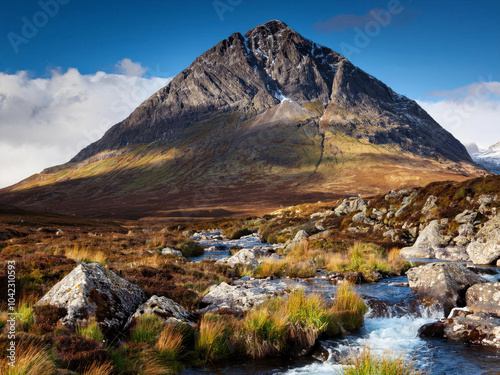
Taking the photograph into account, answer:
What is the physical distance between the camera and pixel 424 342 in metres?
9.28

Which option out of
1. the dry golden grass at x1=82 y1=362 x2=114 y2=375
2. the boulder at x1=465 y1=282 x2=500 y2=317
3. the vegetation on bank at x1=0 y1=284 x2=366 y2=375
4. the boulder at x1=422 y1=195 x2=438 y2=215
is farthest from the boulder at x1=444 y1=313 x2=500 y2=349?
the boulder at x1=422 y1=195 x2=438 y2=215

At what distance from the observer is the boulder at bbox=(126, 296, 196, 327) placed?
8.20 metres

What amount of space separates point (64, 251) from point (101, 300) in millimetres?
14206

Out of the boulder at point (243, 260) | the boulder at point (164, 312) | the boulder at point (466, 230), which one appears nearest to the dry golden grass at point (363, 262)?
the boulder at point (243, 260)

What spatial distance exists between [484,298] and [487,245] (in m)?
11.0

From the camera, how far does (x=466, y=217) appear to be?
24.2 meters

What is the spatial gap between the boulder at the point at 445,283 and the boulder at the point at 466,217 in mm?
13030

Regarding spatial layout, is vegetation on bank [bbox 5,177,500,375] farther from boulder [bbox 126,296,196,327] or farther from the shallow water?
the shallow water

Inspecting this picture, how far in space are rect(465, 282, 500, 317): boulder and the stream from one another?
43.2 inches

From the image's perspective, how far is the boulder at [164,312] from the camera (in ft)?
26.9

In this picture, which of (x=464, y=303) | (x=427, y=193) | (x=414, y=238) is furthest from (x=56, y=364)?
(x=427, y=193)

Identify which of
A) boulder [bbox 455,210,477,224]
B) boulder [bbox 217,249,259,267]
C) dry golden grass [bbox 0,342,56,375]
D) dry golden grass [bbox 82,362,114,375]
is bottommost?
boulder [bbox 217,249,259,267]

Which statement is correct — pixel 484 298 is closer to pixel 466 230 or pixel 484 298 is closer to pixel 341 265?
pixel 341 265

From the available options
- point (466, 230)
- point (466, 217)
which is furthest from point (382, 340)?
point (466, 217)
